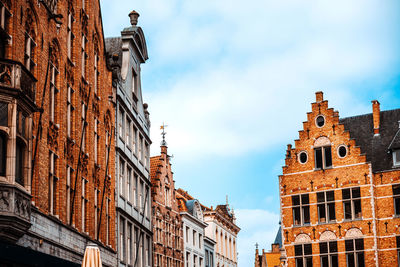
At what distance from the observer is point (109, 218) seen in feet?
93.0

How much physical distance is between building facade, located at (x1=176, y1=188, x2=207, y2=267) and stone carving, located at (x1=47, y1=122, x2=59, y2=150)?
82.2 ft

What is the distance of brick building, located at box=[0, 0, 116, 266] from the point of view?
15.9 metres

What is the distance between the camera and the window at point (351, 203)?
127 feet

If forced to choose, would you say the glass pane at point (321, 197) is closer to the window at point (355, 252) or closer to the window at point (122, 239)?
the window at point (355, 252)


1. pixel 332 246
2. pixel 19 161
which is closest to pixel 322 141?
pixel 332 246

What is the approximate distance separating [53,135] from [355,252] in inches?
902

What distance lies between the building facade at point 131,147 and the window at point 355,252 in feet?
37.3

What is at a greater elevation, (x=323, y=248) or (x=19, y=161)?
(x=323, y=248)

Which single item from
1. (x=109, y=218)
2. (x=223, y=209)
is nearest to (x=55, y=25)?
(x=109, y=218)

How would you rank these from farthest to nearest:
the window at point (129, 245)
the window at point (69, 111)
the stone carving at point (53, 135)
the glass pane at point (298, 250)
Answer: the glass pane at point (298, 250), the window at point (129, 245), the window at point (69, 111), the stone carving at point (53, 135)

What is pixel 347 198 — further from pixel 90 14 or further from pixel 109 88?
pixel 90 14

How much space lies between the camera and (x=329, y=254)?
39.1 meters

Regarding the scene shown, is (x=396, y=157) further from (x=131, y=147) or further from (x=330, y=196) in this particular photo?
(x=131, y=147)

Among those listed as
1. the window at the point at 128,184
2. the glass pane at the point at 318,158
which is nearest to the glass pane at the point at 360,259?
the glass pane at the point at 318,158
